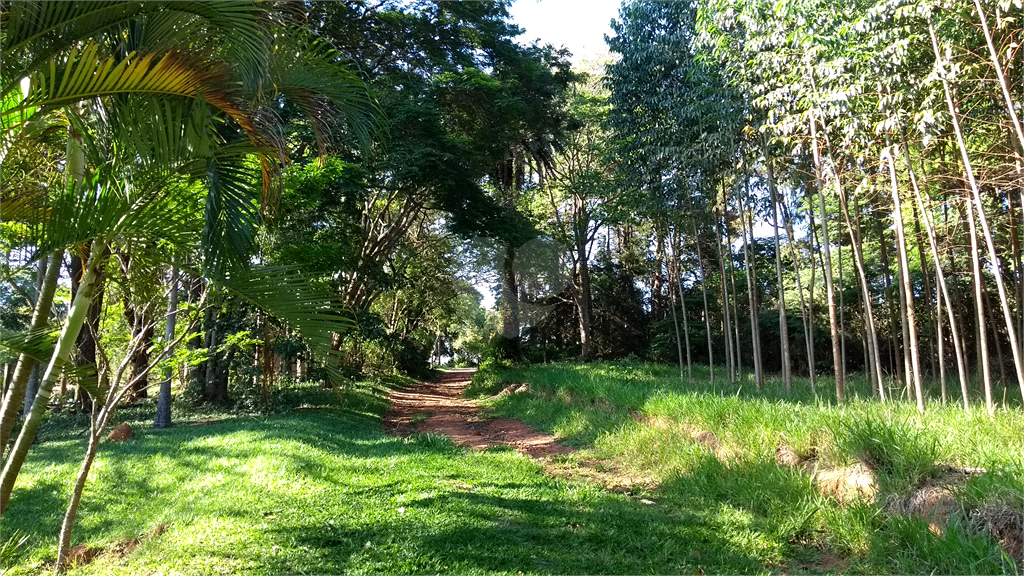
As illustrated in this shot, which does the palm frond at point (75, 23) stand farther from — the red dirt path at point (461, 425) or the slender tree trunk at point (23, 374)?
the red dirt path at point (461, 425)

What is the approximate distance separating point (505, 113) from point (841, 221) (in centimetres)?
710

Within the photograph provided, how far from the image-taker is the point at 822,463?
4527mm

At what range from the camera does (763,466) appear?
4715 mm

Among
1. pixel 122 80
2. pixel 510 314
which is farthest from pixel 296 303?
pixel 510 314

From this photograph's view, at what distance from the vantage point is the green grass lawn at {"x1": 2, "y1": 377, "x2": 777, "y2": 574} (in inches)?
137

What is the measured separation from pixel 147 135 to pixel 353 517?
117 inches

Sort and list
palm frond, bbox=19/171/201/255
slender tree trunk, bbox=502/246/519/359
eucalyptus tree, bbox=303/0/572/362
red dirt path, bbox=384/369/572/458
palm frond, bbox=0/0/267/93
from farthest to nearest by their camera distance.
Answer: slender tree trunk, bbox=502/246/519/359 → eucalyptus tree, bbox=303/0/572/362 → red dirt path, bbox=384/369/572/458 → palm frond, bbox=0/0/267/93 → palm frond, bbox=19/171/201/255

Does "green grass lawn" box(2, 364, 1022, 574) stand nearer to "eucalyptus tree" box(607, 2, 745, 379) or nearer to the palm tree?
the palm tree

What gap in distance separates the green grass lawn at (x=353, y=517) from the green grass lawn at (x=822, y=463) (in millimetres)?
283

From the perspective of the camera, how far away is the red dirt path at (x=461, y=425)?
8.15 metres

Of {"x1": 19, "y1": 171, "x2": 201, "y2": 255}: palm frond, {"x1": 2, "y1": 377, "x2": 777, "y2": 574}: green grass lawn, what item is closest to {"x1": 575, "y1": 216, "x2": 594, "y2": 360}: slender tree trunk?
{"x1": 2, "y1": 377, "x2": 777, "y2": 574}: green grass lawn

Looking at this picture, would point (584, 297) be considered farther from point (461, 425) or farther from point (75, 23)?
point (75, 23)

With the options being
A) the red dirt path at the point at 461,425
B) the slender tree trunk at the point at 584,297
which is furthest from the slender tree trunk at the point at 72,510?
the slender tree trunk at the point at 584,297

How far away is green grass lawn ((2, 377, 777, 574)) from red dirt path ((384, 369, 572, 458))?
109 cm
